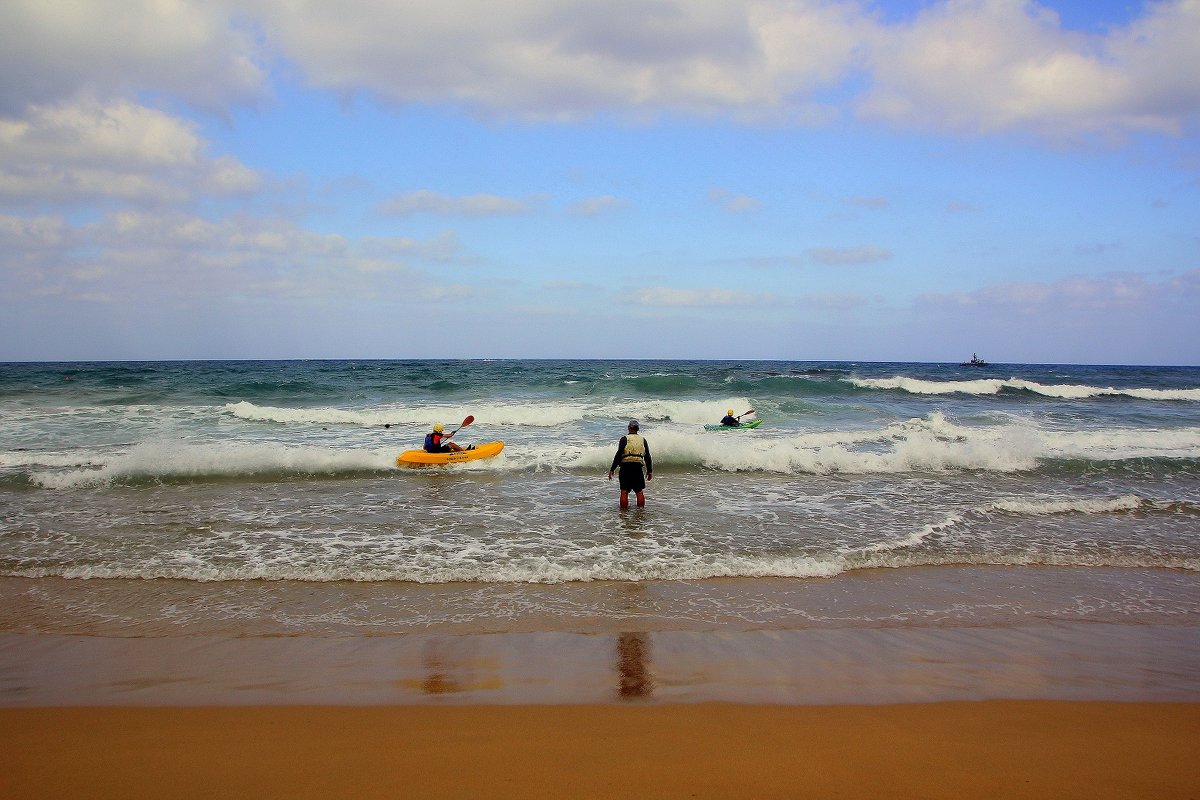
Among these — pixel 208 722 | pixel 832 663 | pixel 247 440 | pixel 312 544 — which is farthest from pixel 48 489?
pixel 832 663

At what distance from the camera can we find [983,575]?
23.3 ft

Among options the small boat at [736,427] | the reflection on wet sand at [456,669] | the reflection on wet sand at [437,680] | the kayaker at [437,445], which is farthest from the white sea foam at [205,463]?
the small boat at [736,427]

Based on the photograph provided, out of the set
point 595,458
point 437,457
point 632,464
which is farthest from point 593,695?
point 437,457

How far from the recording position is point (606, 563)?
23.5 ft

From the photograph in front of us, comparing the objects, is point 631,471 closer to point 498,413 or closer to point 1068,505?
point 1068,505

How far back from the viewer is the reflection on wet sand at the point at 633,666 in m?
4.28

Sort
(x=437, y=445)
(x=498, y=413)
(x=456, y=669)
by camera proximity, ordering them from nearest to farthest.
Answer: (x=456, y=669) < (x=437, y=445) < (x=498, y=413)

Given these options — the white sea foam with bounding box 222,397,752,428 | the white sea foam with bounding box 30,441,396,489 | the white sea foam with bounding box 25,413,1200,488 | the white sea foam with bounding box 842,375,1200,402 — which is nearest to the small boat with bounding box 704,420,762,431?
the white sea foam with bounding box 25,413,1200,488

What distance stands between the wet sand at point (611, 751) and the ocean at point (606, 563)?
296 mm

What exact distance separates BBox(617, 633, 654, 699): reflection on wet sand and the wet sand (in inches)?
9.6

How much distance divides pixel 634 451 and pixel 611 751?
6.09 m

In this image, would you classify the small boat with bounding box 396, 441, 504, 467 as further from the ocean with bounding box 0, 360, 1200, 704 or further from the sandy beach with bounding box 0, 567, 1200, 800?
the sandy beach with bounding box 0, 567, 1200, 800

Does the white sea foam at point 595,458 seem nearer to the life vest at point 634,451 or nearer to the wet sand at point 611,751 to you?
the life vest at point 634,451

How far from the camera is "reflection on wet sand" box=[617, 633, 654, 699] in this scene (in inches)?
168
